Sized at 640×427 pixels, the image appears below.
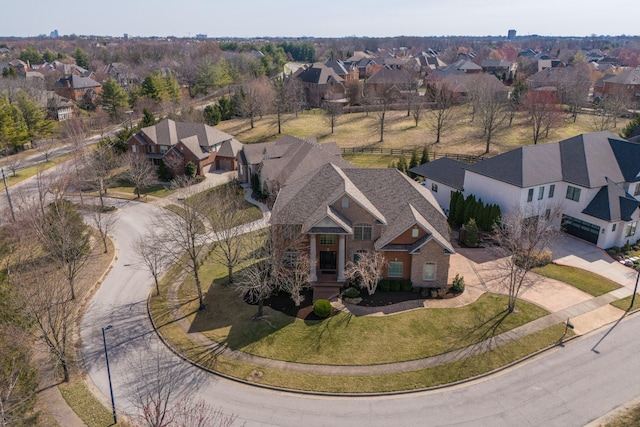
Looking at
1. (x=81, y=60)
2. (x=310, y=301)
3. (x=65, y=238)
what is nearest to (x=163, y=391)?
(x=310, y=301)

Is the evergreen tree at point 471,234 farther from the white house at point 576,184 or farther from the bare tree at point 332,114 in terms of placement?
the bare tree at point 332,114

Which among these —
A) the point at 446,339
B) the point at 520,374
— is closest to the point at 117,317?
the point at 446,339

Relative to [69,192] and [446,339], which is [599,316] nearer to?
[446,339]

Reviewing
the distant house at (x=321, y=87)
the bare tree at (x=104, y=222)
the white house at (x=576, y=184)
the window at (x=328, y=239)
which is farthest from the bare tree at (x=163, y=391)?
the distant house at (x=321, y=87)

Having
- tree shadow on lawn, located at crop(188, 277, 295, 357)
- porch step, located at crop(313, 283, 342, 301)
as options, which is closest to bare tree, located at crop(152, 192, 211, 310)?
tree shadow on lawn, located at crop(188, 277, 295, 357)

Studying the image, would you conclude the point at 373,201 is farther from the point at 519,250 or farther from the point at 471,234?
the point at 519,250

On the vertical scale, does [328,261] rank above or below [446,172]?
below

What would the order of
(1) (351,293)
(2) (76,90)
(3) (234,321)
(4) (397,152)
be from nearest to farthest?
(3) (234,321)
(1) (351,293)
(4) (397,152)
(2) (76,90)
